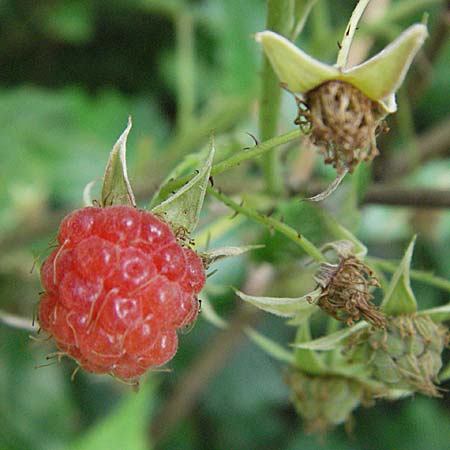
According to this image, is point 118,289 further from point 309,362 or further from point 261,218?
point 309,362

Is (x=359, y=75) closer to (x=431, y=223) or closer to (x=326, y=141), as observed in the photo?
(x=326, y=141)

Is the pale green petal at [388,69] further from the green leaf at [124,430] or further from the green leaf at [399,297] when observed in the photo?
the green leaf at [124,430]

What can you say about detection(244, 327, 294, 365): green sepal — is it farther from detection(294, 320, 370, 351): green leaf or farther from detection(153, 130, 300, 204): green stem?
detection(153, 130, 300, 204): green stem

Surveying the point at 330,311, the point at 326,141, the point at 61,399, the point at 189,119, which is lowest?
the point at 61,399

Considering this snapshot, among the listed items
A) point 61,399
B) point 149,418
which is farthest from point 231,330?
point 61,399

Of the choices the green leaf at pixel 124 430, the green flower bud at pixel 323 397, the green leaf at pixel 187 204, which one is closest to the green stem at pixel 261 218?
the green leaf at pixel 187 204
